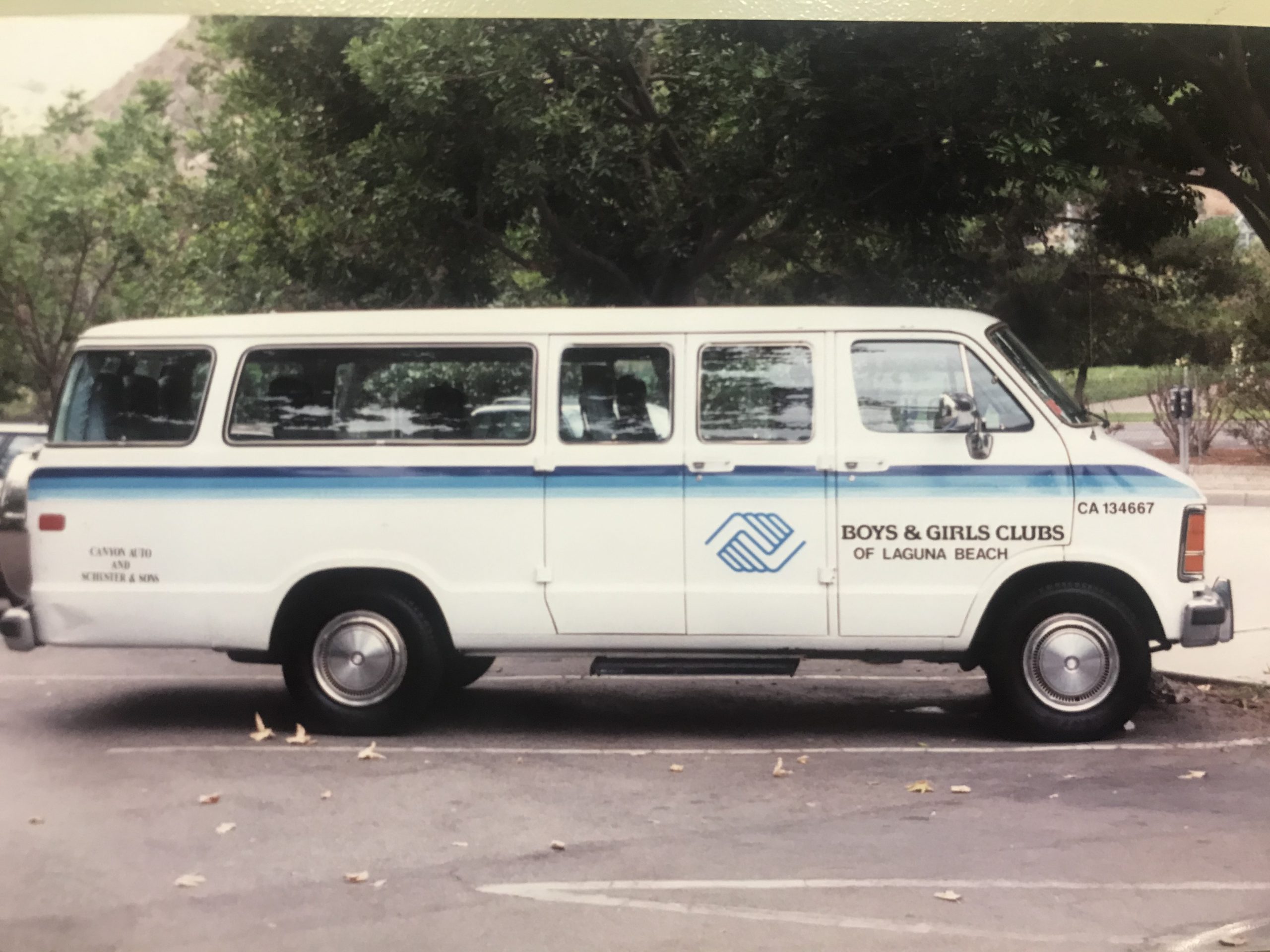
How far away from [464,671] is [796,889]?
10.7ft

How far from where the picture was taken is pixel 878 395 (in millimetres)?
7578

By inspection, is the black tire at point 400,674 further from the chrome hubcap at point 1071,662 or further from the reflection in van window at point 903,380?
the chrome hubcap at point 1071,662

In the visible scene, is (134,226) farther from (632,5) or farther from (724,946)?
(724,946)

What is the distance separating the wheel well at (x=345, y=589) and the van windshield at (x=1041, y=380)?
2.91 m

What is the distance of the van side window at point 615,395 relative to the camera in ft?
25.0

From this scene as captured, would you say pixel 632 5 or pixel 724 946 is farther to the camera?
pixel 632 5

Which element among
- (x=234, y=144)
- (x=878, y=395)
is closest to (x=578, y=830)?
(x=878, y=395)

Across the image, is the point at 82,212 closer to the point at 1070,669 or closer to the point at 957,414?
the point at 957,414

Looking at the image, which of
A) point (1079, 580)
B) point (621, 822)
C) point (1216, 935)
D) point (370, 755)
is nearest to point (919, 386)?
point (1079, 580)

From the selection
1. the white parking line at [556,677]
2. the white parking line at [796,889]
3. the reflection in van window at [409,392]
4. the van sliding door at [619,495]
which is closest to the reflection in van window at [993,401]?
the van sliding door at [619,495]

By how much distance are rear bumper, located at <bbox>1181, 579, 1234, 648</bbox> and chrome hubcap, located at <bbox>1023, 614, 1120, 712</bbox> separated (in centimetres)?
33

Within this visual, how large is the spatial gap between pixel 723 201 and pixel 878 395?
1.28 meters

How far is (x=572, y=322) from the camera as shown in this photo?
7.52 meters

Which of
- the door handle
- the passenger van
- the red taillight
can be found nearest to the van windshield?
the passenger van
